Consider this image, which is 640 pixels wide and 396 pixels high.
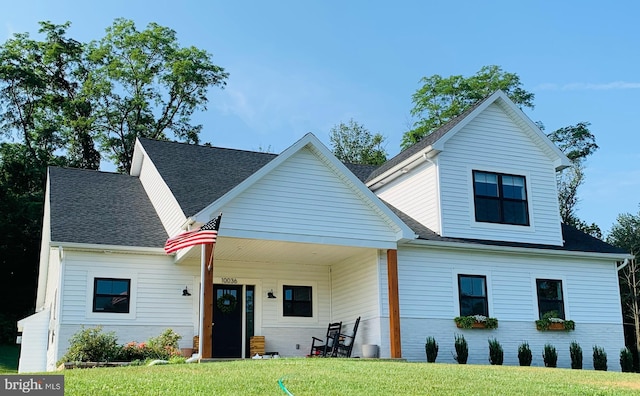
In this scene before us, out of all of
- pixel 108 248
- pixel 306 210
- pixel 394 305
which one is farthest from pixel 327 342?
pixel 108 248

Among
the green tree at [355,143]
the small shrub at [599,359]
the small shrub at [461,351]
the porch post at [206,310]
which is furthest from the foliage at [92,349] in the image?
the green tree at [355,143]

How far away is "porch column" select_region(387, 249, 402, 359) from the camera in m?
17.2

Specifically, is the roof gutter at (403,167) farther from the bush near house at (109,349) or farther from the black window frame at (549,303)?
the bush near house at (109,349)

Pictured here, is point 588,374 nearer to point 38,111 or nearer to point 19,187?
point 19,187

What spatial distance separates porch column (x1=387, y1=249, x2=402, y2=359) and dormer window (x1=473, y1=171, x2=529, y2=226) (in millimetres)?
3554

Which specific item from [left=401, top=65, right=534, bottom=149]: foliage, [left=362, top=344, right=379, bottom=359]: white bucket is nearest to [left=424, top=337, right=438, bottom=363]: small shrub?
[left=362, top=344, right=379, bottom=359]: white bucket

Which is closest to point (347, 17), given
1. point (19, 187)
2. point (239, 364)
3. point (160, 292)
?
point (160, 292)

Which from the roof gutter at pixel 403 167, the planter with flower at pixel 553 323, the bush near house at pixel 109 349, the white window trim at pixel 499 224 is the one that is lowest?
the bush near house at pixel 109 349

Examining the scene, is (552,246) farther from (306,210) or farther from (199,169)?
(199,169)

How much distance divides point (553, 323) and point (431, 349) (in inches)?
156

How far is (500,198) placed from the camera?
2044 cm

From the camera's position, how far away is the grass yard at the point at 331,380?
958cm

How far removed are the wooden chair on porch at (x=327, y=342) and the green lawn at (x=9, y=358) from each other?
9.77 meters

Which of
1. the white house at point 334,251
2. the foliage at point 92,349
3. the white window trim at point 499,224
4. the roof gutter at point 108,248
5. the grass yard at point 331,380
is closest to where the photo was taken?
the grass yard at point 331,380
